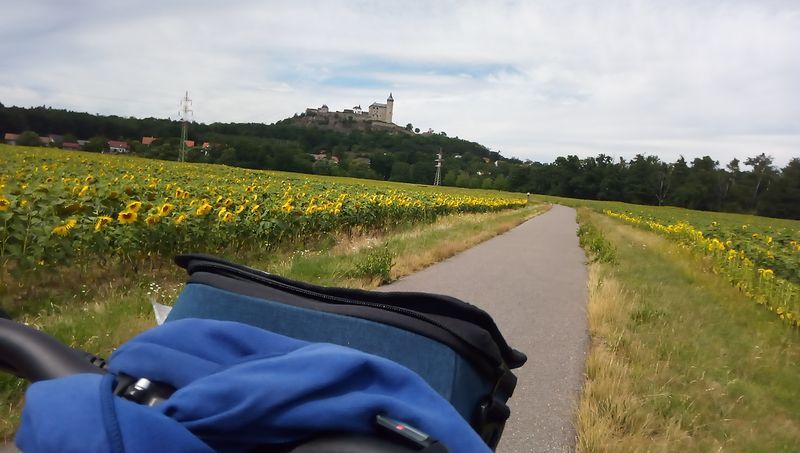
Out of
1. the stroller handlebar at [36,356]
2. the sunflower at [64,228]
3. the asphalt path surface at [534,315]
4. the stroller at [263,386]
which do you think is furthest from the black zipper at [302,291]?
the sunflower at [64,228]

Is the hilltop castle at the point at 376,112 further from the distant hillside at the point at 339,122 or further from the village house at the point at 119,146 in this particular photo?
the village house at the point at 119,146

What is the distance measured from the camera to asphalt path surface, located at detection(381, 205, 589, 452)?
358 centimetres

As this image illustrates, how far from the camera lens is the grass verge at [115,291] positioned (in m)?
3.89

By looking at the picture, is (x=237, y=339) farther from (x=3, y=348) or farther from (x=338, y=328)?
(x=3, y=348)

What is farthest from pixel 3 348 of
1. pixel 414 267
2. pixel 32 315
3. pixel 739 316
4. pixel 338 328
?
pixel 739 316

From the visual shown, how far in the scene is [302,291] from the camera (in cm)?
153

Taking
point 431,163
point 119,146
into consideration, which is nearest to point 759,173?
point 431,163

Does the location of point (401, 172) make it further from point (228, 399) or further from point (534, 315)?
point (228, 399)

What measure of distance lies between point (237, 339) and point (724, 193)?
4082 inches

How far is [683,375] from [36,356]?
471 centimetres

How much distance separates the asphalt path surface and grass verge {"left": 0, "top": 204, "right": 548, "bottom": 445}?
17.7 inches

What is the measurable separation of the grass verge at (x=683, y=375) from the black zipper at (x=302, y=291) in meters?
2.25

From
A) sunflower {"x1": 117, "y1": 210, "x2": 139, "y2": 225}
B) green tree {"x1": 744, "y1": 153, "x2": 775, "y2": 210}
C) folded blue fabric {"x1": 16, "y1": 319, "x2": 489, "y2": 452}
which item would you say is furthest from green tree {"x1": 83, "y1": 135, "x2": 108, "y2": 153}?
green tree {"x1": 744, "y1": 153, "x2": 775, "y2": 210}

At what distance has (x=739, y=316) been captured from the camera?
8273 millimetres
